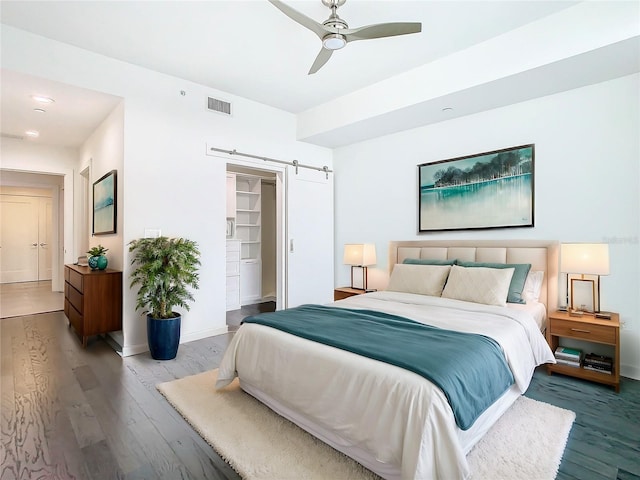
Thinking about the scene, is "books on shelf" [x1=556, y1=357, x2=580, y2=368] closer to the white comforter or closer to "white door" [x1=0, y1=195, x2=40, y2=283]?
the white comforter

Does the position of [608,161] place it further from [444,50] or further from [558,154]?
[444,50]

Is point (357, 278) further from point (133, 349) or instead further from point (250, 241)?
point (133, 349)

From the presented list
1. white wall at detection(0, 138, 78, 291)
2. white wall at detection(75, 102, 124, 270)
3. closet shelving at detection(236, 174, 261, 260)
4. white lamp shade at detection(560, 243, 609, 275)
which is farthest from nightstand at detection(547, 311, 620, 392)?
white wall at detection(0, 138, 78, 291)

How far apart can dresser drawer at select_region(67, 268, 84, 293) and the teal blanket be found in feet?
7.09

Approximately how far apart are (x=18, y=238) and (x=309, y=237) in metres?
7.88

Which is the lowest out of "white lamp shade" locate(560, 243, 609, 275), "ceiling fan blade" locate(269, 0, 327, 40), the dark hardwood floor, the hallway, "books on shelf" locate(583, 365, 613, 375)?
the dark hardwood floor

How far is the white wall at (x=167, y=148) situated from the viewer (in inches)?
126

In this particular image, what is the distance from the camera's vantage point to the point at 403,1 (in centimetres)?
260

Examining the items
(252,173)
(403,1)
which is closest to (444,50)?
(403,1)

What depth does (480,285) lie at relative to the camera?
313 cm

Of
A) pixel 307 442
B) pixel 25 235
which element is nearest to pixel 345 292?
pixel 307 442

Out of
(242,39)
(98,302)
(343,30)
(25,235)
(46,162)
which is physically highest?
(242,39)

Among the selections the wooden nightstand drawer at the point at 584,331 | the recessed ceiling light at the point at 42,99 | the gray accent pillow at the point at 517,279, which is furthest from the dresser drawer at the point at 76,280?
the wooden nightstand drawer at the point at 584,331

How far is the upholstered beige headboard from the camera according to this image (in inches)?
130
